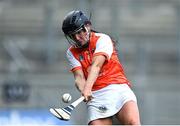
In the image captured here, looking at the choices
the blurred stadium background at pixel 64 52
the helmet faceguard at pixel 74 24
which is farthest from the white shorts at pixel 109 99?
the blurred stadium background at pixel 64 52

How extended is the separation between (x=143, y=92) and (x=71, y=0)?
3.31 meters

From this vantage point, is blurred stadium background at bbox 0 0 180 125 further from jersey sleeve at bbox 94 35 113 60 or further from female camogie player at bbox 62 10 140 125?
jersey sleeve at bbox 94 35 113 60

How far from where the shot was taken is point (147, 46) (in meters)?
15.8

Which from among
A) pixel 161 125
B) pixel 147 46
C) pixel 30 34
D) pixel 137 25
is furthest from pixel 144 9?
pixel 161 125

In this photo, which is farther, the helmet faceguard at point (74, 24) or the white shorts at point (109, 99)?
the white shorts at point (109, 99)

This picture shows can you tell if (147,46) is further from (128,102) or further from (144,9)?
(128,102)

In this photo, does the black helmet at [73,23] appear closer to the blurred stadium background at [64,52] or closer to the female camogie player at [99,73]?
the female camogie player at [99,73]

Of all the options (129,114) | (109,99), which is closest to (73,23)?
(109,99)

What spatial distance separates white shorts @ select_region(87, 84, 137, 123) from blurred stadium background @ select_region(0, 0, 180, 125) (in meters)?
5.60

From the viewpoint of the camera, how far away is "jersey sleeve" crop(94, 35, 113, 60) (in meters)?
8.02

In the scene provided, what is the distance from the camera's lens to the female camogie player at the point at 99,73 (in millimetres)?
7953

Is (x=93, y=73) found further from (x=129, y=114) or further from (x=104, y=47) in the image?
(x=129, y=114)

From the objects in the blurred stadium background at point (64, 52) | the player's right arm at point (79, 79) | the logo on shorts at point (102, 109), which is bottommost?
the blurred stadium background at point (64, 52)

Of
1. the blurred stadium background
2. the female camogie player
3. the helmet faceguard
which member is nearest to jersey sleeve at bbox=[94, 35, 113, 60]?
the female camogie player
